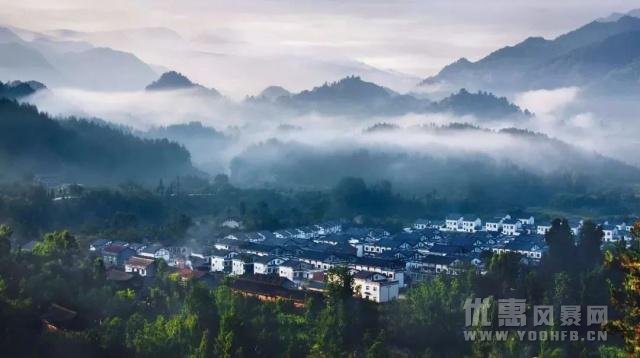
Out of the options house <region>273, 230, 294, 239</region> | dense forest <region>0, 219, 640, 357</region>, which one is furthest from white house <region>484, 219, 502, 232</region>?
dense forest <region>0, 219, 640, 357</region>

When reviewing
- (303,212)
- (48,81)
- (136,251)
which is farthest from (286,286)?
(48,81)

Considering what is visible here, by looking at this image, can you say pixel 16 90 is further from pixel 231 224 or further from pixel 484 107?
pixel 484 107

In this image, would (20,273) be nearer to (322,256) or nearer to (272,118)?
(322,256)

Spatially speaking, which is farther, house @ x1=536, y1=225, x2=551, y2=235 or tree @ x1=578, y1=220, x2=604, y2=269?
house @ x1=536, y1=225, x2=551, y2=235

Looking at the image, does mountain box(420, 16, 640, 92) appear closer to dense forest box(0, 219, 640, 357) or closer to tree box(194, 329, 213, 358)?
dense forest box(0, 219, 640, 357)

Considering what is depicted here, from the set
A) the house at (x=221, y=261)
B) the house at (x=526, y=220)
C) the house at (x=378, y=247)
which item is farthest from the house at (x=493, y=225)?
the house at (x=221, y=261)

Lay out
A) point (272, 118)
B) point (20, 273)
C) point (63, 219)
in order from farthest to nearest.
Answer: point (272, 118), point (63, 219), point (20, 273)

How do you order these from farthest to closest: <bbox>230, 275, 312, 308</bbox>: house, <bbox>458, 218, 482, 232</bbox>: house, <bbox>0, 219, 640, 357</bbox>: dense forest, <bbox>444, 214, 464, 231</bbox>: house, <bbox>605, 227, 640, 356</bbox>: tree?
<bbox>444, 214, 464, 231</bbox>: house
<bbox>458, 218, 482, 232</bbox>: house
<bbox>230, 275, 312, 308</bbox>: house
<bbox>0, 219, 640, 357</bbox>: dense forest
<bbox>605, 227, 640, 356</bbox>: tree
